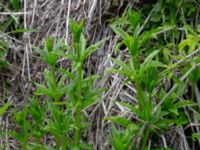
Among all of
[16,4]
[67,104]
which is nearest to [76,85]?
[67,104]

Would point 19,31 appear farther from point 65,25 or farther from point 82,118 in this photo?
point 82,118

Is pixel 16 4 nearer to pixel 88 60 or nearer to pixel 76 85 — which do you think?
pixel 88 60

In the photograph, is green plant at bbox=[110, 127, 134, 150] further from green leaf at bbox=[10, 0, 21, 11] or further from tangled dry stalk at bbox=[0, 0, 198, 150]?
green leaf at bbox=[10, 0, 21, 11]

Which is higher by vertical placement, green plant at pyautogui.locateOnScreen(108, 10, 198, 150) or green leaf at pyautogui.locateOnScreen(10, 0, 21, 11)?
green leaf at pyautogui.locateOnScreen(10, 0, 21, 11)

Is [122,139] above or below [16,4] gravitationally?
below

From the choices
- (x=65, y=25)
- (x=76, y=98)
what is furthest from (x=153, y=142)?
(x=65, y=25)

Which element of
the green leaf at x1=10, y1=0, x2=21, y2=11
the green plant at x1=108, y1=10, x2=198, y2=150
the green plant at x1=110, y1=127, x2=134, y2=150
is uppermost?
the green leaf at x1=10, y1=0, x2=21, y2=11

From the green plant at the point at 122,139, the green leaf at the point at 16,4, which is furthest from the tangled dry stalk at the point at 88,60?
the green plant at the point at 122,139

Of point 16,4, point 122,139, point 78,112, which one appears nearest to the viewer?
point 122,139

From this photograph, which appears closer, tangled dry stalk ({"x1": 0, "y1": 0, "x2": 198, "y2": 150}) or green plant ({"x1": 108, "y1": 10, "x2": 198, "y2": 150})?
green plant ({"x1": 108, "y1": 10, "x2": 198, "y2": 150})

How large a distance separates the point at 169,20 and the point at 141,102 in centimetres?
46

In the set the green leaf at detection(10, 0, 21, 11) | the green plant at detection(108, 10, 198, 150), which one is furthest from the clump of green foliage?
the green leaf at detection(10, 0, 21, 11)

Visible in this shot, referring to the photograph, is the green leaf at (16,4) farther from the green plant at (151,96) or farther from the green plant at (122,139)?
the green plant at (122,139)

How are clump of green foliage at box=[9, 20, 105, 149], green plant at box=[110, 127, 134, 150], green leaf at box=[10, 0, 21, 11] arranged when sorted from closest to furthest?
green plant at box=[110, 127, 134, 150] < clump of green foliage at box=[9, 20, 105, 149] < green leaf at box=[10, 0, 21, 11]
